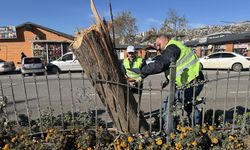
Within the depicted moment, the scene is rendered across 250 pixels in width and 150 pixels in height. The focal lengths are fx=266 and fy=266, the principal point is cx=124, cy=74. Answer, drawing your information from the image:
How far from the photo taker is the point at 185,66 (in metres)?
3.56

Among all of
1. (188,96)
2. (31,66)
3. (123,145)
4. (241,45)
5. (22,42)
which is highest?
(22,42)

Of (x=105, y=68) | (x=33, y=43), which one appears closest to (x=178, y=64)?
(x=105, y=68)

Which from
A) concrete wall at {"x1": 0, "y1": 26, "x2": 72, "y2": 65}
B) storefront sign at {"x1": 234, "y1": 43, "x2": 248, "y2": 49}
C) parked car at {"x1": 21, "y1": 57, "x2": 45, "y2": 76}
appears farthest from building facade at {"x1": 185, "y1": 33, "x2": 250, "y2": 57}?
parked car at {"x1": 21, "y1": 57, "x2": 45, "y2": 76}

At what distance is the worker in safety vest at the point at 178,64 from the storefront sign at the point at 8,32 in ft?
88.1

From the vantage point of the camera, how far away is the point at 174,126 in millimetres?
3578

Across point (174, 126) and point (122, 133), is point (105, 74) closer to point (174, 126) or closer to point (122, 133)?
point (122, 133)

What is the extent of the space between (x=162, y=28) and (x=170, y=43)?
149ft

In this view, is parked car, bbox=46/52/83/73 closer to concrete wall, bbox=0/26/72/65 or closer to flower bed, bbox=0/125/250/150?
concrete wall, bbox=0/26/72/65

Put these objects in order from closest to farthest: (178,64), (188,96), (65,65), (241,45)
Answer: (178,64), (188,96), (65,65), (241,45)

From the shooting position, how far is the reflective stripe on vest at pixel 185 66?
3483 millimetres

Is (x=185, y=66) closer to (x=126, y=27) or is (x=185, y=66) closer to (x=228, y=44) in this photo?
(x=228, y=44)

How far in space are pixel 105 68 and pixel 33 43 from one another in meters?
26.7

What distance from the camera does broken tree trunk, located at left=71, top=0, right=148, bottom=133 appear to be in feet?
10.0

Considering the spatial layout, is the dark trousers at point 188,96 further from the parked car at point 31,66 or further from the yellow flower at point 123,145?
the parked car at point 31,66
